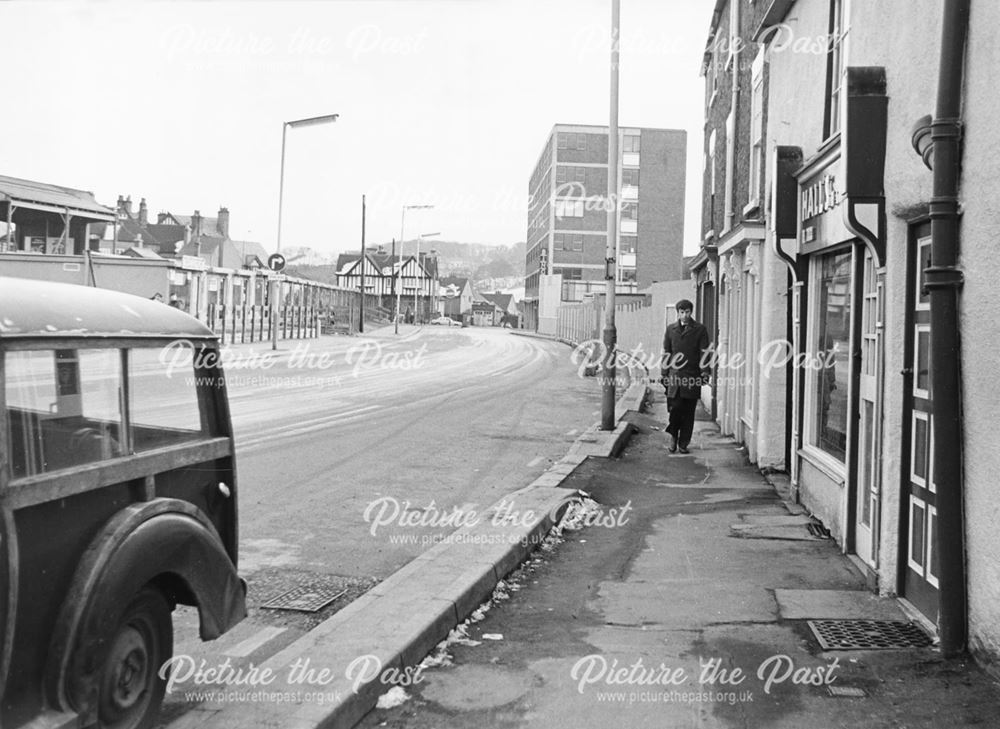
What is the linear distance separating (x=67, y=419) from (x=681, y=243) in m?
90.0

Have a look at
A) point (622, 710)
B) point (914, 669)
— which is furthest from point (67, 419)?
point (914, 669)

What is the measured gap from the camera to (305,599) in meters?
6.06

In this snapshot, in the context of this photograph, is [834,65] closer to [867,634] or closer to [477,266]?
[867,634]

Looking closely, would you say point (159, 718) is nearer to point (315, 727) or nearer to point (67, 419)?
point (315, 727)

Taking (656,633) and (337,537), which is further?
(337,537)

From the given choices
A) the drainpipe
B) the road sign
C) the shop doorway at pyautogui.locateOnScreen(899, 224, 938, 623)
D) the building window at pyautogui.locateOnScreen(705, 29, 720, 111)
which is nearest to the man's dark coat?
the shop doorway at pyautogui.locateOnScreen(899, 224, 938, 623)

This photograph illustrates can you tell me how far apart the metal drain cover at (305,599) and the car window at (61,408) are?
7.63ft

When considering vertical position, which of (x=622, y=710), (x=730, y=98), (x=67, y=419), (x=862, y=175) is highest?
(x=730, y=98)

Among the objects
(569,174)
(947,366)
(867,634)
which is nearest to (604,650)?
(867,634)

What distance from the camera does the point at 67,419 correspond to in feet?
12.1

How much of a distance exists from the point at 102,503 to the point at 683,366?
31.4ft

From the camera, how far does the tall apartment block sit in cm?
8869

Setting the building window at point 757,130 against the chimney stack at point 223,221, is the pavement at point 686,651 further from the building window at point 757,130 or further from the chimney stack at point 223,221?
the chimney stack at point 223,221

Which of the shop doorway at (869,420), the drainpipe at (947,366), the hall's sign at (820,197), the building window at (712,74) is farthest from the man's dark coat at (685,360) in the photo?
the building window at (712,74)
